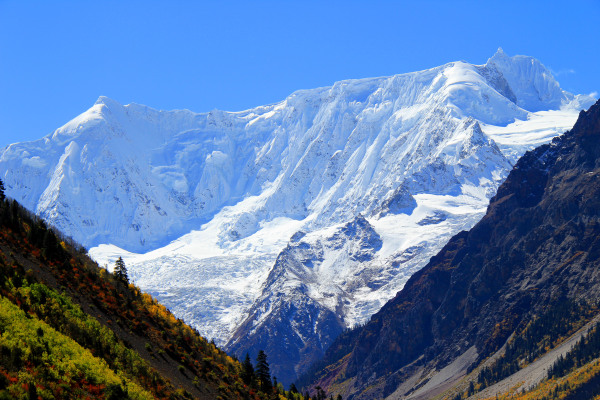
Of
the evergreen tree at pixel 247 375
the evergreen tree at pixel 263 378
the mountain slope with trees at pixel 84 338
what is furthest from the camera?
the evergreen tree at pixel 263 378

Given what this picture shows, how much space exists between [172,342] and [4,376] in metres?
44.3

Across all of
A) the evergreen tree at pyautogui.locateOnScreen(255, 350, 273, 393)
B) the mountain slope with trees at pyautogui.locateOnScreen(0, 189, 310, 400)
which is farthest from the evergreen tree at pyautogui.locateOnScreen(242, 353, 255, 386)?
the evergreen tree at pyautogui.locateOnScreen(255, 350, 273, 393)

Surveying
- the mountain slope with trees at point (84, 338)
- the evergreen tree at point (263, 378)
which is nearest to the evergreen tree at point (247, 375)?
the mountain slope with trees at point (84, 338)

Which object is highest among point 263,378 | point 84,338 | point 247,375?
point 84,338

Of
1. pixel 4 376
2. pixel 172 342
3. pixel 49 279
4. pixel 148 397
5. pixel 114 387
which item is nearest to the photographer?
pixel 4 376

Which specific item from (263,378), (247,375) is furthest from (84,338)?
(263,378)

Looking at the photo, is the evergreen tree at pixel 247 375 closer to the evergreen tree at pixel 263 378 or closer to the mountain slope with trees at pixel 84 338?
the mountain slope with trees at pixel 84 338

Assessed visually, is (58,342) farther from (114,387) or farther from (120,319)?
(120,319)

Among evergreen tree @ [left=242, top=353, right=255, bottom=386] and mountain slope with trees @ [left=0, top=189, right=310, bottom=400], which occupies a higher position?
mountain slope with trees @ [left=0, top=189, right=310, bottom=400]

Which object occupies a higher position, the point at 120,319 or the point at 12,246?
the point at 12,246

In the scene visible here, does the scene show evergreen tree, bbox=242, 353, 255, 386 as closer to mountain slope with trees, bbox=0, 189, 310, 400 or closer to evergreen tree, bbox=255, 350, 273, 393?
mountain slope with trees, bbox=0, 189, 310, 400

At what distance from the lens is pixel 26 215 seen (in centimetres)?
10406

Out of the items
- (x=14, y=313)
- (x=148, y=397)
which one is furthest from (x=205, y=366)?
(x=14, y=313)

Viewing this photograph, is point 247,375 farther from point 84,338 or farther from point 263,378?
point 84,338
